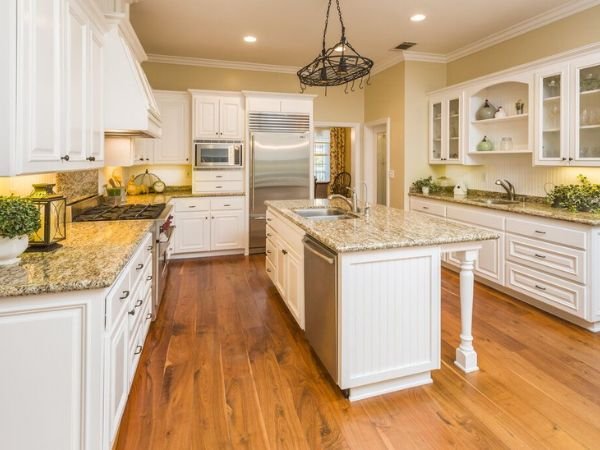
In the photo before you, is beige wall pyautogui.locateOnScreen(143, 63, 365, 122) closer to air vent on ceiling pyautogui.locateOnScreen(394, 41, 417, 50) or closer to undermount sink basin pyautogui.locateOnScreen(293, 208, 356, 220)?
air vent on ceiling pyautogui.locateOnScreen(394, 41, 417, 50)

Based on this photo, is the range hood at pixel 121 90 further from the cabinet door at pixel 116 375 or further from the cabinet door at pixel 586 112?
the cabinet door at pixel 586 112

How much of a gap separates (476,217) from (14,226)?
13.3 feet

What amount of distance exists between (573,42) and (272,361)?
13.7 feet

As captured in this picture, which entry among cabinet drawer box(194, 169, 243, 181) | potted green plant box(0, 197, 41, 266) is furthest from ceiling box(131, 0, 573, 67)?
potted green plant box(0, 197, 41, 266)

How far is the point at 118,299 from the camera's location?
1.79 metres

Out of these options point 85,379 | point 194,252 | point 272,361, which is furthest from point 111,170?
point 85,379

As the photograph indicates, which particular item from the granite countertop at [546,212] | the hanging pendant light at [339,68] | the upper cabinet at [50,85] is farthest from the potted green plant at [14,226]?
the granite countertop at [546,212]

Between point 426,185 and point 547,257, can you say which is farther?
point 426,185

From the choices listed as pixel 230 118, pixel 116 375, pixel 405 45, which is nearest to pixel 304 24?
pixel 405 45

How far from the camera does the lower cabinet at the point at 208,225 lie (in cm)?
548

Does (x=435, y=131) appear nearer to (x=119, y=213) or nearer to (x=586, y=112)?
(x=586, y=112)

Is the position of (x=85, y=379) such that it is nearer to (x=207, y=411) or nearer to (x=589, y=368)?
(x=207, y=411)

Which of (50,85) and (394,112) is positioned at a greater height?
(394,112)

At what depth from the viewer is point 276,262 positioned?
3.74 metres
